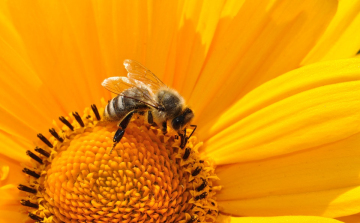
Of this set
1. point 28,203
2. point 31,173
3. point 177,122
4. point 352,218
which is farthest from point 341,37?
point 28,203

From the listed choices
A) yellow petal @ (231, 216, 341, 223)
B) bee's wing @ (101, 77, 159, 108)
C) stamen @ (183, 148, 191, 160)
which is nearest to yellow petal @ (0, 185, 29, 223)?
bee's wing @ (101, 77, 159, 108)

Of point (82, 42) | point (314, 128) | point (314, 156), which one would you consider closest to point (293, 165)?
point (314, 156)

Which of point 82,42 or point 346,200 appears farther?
point 82,42

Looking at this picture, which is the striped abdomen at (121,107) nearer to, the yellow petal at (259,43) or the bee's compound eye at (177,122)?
the bee's compound eye at (177,122)

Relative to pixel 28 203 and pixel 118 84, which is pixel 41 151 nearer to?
pixel 28 203

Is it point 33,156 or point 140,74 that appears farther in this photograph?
point 33,156

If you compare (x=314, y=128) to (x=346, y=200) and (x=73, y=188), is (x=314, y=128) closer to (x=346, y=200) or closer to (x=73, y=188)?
(x=346, y=200)

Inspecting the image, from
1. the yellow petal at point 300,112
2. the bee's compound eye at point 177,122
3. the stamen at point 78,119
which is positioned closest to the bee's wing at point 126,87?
the bee's compound eye at point 177,122
